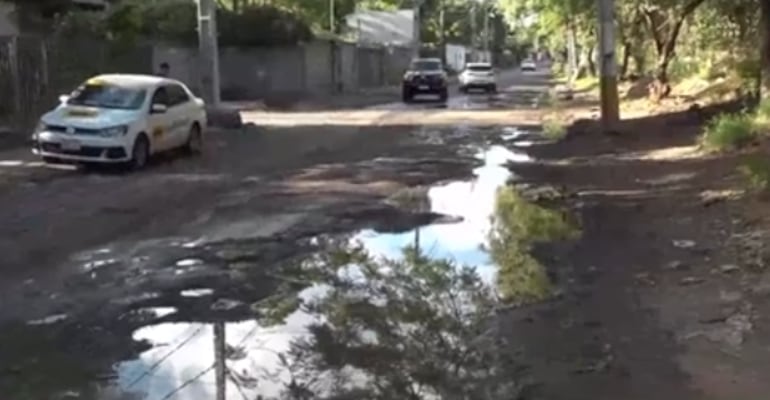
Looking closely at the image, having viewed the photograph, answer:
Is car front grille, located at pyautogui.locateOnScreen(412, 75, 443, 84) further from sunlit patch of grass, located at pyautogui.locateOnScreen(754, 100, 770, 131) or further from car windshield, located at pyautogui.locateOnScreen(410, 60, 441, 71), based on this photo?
sunlit patch of grass, located at pyautogui.locateOnScreen(754, 100, 770, 131)

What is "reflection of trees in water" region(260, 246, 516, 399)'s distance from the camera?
8055 mm

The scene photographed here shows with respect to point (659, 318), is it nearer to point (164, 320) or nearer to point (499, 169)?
point (164, 320)

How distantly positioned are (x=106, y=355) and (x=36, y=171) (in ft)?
45.8

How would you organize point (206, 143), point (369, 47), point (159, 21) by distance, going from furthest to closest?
point (369, 47), point (159, 21), point (206, 143)

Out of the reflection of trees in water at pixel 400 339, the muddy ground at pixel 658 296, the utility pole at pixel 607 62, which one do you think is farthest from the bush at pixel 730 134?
the reflection of trees in water at pixel 400 339

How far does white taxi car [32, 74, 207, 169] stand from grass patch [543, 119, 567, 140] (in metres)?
9.55

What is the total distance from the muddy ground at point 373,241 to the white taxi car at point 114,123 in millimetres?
410

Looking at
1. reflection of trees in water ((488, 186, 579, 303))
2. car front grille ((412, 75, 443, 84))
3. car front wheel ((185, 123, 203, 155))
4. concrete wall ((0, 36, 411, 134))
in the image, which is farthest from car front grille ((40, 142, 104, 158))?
car front grille ((412, 75, 443, 84))

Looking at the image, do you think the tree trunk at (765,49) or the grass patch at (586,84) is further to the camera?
the grass patch at (586,84)

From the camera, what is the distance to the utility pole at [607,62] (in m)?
Answer: 28.8

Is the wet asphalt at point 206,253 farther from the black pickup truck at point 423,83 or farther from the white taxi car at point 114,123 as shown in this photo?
the black pickup truck at point 423,83

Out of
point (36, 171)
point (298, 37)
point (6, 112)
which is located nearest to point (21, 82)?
point (6, 112)

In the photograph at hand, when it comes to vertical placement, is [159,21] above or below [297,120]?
above

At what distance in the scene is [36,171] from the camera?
879 inches
